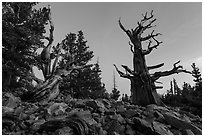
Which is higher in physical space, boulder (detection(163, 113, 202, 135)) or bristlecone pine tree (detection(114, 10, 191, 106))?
bristlecone pine tree (detection(114, 10, 191, 106))

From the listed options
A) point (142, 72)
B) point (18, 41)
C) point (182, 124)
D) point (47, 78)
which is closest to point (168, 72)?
point (142, 72)

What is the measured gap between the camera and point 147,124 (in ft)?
15.8

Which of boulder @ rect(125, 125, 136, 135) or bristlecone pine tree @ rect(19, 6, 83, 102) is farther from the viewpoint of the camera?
bristlecone pine tree @ rect(19, 6, 83, 102)

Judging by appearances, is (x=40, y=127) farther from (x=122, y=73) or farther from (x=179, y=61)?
(x=179, y=61)

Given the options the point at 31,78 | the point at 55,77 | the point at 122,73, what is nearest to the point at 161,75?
the point at 122,73

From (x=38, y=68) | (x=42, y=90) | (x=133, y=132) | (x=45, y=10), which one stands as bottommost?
(x=133, y=132)

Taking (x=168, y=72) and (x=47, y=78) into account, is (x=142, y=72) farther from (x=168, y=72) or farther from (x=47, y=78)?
(x=47, y=78)

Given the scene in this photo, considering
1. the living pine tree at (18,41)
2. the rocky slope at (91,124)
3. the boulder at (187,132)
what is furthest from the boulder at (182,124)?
the living pine tree at (18,41)

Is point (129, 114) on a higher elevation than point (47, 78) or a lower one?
lower

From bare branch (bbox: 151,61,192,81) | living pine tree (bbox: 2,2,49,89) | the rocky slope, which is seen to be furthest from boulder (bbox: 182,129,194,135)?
living pine tree (bbox: 2,2,49,89)

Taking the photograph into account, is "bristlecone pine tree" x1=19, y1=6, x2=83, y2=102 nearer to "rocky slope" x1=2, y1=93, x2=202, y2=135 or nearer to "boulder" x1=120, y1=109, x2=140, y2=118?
"rocky slope" x1=2, y1=93, x2=202, y2=135

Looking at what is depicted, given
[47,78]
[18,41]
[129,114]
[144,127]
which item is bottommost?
[144,127]

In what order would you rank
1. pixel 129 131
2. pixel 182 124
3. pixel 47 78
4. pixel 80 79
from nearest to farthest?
pixel 129 131 → pixel 182 124 → pixel 47 78 → pixel 80 79

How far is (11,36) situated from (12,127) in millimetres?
7753
